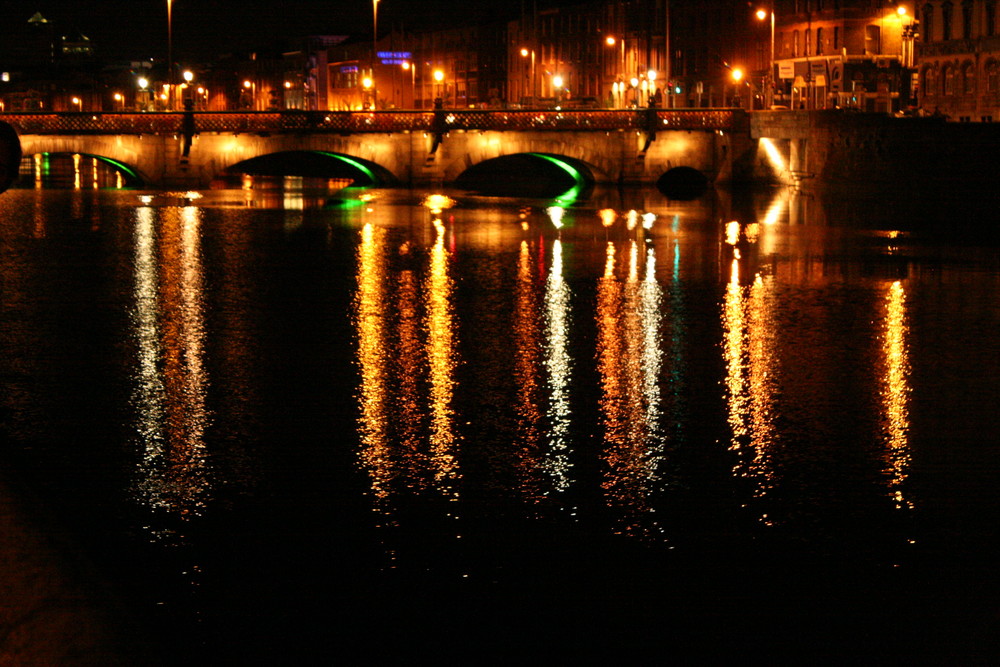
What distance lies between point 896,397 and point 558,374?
14.4ft

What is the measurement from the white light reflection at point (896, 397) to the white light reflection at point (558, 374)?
3.25 meters

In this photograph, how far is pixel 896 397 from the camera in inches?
672

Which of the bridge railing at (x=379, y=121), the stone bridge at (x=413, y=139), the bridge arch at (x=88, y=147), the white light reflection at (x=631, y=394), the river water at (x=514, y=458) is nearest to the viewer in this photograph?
the river water at (x=514, y=458)

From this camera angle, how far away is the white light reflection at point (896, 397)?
13.5 m

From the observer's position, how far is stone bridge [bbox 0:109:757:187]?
73375mm

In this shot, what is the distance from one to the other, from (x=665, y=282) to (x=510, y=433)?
14643 mm

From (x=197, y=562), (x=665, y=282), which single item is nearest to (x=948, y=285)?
(x=665, y=282)

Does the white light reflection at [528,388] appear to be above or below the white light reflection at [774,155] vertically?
below

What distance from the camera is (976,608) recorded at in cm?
995

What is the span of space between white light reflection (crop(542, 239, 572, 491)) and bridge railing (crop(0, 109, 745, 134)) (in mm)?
45443

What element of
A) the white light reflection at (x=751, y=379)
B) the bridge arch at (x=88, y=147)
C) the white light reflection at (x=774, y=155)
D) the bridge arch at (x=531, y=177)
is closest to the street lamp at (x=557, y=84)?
the bridge arch at (x=531, y=177)

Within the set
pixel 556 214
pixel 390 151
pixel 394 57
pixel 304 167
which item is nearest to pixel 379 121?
pixel 390 151

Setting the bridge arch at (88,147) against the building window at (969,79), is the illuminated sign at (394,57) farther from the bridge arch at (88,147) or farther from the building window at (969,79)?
the building window at (969,79)

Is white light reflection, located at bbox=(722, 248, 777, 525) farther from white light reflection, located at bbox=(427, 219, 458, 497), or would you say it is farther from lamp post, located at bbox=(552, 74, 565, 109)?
lamp post, located at bbox=(552, 74, 565, 109)
